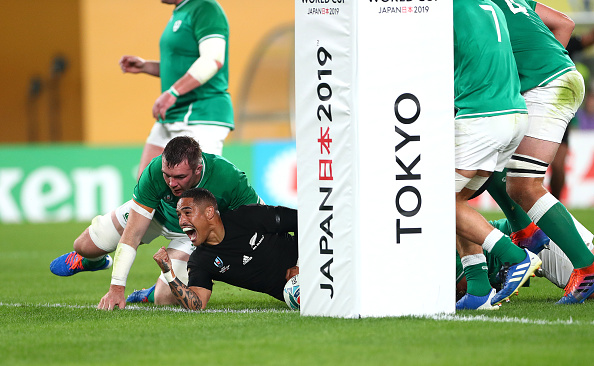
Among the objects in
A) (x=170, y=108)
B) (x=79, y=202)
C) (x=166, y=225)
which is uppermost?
(x=170, y=108)

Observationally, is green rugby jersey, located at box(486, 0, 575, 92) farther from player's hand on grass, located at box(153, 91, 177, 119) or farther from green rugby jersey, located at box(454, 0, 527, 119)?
player's hand on grass, located at box(153, 91, 177, 119)

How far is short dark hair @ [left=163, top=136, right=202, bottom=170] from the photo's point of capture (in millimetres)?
5812

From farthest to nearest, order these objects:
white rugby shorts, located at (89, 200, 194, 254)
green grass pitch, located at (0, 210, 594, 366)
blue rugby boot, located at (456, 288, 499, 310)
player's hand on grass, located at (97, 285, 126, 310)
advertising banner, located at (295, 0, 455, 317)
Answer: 1. white rugby shorts, located at (89, 200, 194, 254)
2. player's hand on grass, located at (97, 285, 126, 310)
3. blue rugby boot, located at (456, 288, 499, 310)
4. advertising banner, located at (295, 0, 455, 317)
5. green grass pitch, located at (0, 210, 594, 366)

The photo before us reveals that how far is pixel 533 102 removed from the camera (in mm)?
6016

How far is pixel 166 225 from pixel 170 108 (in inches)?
55.4

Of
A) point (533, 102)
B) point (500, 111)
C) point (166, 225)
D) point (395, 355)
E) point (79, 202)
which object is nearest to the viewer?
point (395, 355)

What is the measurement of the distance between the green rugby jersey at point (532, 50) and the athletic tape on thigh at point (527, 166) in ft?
1.57

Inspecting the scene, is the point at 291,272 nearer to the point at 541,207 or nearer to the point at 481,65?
the point at 541,207

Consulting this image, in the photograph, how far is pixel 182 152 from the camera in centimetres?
583

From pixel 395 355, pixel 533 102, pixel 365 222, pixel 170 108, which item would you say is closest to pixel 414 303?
pixel 365 222

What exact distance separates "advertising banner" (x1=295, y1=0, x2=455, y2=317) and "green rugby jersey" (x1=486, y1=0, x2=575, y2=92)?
1.26 m

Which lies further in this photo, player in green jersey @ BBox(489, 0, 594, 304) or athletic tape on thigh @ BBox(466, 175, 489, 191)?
player in green jersey @ BBox(489, 0, 594, 304)

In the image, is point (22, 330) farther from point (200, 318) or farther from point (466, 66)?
point (466, 66)

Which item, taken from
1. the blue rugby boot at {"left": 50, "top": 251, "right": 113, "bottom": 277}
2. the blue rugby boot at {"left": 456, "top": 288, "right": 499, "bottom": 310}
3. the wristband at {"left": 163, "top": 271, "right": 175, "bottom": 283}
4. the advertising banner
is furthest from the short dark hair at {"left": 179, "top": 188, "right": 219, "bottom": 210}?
the blue rugby boot at {"left": 50, "top": 251, "right": 113, "bottom": 277}
